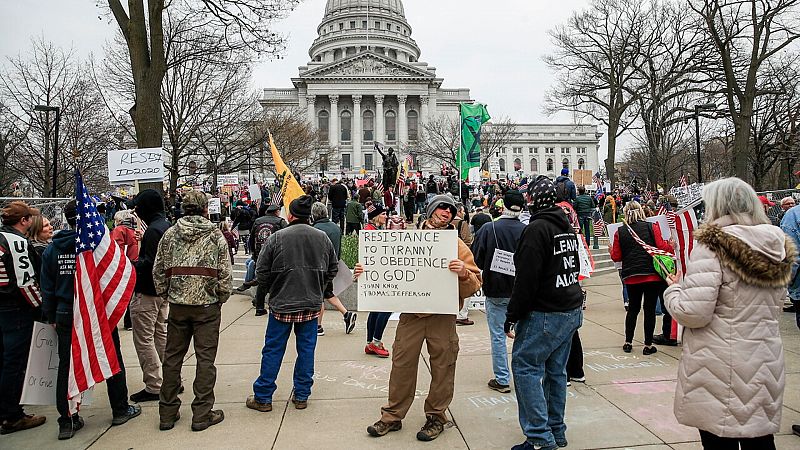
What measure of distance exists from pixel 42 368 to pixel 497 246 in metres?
4.49

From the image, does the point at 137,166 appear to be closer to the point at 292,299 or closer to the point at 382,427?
the point at 292,299

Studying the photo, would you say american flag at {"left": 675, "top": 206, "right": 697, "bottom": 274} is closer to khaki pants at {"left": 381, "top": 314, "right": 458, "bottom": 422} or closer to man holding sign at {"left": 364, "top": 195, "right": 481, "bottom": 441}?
man holding sign at {"left": 364, "top": 195, "right": 481, "bottom": 441}

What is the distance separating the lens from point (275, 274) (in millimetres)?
5113

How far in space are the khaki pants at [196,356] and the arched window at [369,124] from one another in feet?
273

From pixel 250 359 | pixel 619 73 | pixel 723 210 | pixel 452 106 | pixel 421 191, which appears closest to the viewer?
pixel 723 210

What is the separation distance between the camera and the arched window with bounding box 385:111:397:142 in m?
87.0

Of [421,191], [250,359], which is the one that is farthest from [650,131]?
[250,359]

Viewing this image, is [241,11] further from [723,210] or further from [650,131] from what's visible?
[650,131]

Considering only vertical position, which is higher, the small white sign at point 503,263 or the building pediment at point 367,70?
the building pediment at point 367,70

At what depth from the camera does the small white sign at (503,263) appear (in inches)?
215

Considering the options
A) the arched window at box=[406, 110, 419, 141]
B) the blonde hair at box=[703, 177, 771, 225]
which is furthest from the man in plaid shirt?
the arched window at box=[406, 110, 419, 141]

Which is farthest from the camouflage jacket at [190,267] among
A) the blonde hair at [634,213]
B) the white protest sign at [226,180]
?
the white protest sign at [226,180]

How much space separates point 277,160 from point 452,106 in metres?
81.7

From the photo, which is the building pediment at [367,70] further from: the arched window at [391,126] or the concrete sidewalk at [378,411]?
the concrete sidewalk at [378,411]
